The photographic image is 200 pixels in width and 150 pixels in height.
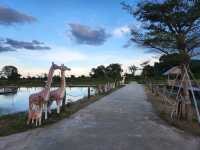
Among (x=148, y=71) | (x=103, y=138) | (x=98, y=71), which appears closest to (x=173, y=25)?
(x=103, y=138)

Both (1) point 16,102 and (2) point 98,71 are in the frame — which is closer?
(1) point 16,102

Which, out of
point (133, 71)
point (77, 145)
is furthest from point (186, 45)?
point (133, 71)

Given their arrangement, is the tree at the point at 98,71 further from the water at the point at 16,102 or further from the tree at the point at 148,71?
the water at the point at 16,102

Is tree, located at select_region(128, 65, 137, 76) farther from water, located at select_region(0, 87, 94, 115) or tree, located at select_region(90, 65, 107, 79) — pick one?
water, located at select_region(0, 87, 94, 115)

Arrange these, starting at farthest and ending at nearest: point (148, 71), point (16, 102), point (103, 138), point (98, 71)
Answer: point (98, 71)
point (148, 71)
point (16, 102)
point (103, 138)

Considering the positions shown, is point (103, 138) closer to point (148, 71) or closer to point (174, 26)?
point (174, 26)

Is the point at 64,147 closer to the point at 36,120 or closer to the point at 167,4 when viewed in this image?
the point at 36,120

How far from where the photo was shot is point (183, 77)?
30.9ft

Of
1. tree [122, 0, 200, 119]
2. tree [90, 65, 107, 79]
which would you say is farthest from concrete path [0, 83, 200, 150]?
tree [90, 65, 107, 79]

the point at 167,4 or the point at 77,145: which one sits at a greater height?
the point at 167,4

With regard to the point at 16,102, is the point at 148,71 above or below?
above

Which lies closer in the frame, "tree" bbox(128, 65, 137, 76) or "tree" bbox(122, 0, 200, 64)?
"tree" bbox(122, 0, 200, 64)

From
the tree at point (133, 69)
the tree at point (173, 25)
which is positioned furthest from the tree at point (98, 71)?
the tree at point (173, 25)

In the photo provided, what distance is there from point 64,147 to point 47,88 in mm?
3476
